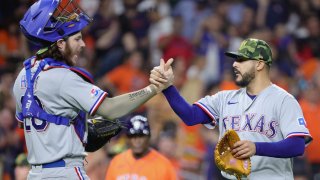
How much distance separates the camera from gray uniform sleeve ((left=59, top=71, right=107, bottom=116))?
6039 mm

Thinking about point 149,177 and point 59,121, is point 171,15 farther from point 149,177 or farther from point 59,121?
point 59,121

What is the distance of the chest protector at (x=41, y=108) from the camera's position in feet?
20.0

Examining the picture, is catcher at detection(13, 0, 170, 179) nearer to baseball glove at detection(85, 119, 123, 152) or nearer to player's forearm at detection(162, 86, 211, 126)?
baseball glove at detection(85, 119, 123, 152)

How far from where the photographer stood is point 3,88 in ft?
39.8

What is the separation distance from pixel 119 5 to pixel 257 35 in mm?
2247

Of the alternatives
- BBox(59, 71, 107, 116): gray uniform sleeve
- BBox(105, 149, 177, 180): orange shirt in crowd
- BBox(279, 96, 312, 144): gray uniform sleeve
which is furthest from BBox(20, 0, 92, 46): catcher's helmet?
BBox(105, 149, 177, 180): orange shirt in crowd

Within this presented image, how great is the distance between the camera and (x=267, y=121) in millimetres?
6793

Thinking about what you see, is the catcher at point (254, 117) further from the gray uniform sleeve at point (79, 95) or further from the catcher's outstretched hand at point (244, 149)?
the gray uniform sleeve at point (79, 95)

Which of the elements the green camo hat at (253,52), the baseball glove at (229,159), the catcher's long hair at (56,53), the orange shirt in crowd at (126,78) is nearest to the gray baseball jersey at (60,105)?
the catcher's long hair at (56,53)

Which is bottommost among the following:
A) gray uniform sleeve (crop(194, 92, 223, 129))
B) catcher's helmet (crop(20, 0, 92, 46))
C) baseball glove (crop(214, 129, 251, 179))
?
baseball glove (crop(214, 129, 251, 179))

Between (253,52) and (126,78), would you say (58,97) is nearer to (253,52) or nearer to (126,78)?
(253,52)

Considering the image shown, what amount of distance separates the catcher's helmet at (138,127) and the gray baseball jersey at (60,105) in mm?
2798

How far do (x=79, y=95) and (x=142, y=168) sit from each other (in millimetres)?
3112

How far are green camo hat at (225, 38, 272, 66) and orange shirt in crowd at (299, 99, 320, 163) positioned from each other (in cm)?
482
